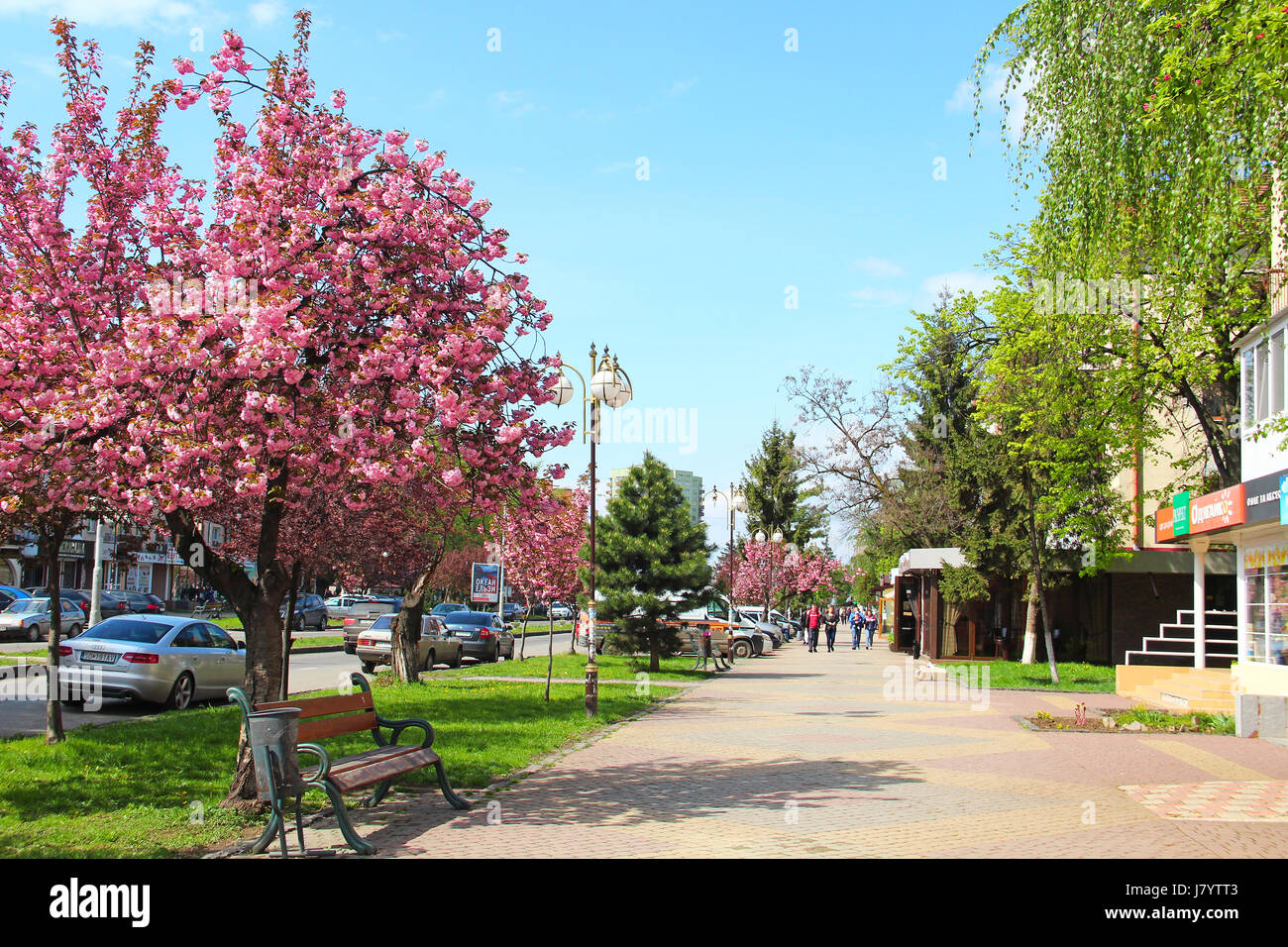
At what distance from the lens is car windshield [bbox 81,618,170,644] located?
16609 millimetres

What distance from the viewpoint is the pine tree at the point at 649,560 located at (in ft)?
86.5

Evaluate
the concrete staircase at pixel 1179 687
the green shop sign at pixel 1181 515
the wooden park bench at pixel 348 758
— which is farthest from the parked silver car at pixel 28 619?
the green shop sign at pixel 1181 515

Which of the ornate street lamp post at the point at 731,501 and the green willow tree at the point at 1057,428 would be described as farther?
the ornate street lamp post at the point at 731,501

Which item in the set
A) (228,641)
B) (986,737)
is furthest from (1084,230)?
(228,641)

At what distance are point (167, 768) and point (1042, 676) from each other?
78.9ft

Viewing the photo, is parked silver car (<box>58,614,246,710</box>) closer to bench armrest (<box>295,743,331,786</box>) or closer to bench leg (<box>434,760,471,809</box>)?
bench leg (<box>434,760,471,809</box>)

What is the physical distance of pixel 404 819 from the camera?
8.69 meters

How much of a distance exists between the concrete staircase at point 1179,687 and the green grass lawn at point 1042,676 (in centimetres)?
163

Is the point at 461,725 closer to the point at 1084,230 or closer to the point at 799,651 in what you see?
the point at 1084,230

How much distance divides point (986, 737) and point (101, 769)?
1110 centimetres

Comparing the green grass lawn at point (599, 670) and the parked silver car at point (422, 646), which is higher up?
the parked silver car at point (422, 646)

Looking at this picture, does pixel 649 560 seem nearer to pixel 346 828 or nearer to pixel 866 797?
pixel 866 797

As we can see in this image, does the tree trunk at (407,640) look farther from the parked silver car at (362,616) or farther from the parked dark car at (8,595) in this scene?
the parked dark car at (8,595)

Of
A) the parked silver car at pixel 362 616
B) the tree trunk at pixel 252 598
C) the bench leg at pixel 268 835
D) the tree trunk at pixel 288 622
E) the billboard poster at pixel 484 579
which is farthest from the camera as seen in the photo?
the billboard poster at pixel 484 579
